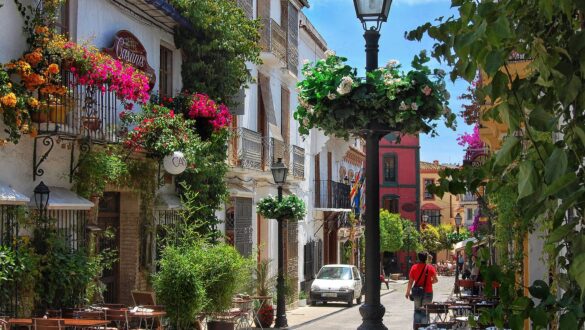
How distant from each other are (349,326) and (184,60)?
8282 millimetres

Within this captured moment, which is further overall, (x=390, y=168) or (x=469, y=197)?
(x=469, y=197)

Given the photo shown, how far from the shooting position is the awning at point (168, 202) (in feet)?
51.1

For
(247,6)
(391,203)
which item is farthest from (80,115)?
(391,203)

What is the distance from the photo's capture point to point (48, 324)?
32.4 ft

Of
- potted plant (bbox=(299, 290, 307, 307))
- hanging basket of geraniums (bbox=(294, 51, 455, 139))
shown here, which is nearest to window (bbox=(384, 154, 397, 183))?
potted plant (bbox=(299, 290, 307, 307))

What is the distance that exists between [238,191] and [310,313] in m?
6.47

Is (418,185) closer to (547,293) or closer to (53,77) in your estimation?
(53,77)

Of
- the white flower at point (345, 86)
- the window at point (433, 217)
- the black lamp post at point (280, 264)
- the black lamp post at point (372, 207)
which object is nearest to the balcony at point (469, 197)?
the black lamp post at point (372, 207)

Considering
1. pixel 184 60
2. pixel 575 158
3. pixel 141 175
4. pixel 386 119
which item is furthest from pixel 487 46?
pixel 184 60

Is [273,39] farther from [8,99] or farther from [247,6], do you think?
[8,99]

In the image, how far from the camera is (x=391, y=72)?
23.0 ft

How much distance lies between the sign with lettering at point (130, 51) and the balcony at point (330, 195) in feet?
58.1

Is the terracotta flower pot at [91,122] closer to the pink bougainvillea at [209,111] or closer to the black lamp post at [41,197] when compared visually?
the black lamp post at [41,197]

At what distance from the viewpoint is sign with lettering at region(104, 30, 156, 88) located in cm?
1398
